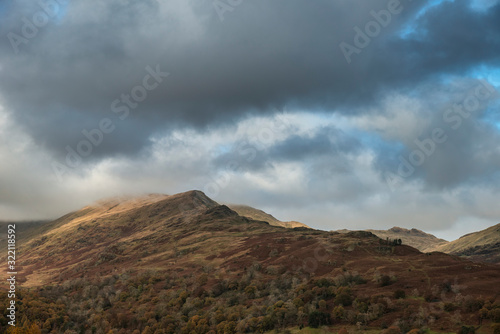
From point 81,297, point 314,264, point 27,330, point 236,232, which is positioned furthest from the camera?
point 236,232

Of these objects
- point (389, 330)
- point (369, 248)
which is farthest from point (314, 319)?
point (369, 248)

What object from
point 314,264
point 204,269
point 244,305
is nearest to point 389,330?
point 244,305

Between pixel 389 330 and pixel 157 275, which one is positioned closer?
pixel 389 330

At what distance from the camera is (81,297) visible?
103m

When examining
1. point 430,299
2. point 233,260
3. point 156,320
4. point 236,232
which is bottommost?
point 156,320

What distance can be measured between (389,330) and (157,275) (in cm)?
8067

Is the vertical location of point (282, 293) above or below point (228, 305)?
above

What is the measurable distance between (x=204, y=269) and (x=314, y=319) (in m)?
60.4

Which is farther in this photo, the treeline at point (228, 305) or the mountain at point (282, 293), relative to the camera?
the treeline at point (228, 305)

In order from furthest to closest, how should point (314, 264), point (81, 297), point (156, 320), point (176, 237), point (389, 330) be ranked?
point (176, 237) → point (81, 297) → point (314, 264) → point (156, 320) → point (389, 330)

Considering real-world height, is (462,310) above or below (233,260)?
below

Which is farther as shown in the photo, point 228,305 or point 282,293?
point 228,305

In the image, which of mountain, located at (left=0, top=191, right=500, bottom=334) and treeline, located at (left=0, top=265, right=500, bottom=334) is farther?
treeline, located at (left=0, top=265, right=500, bottom=334)

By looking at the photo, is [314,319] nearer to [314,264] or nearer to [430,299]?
[430,299]
